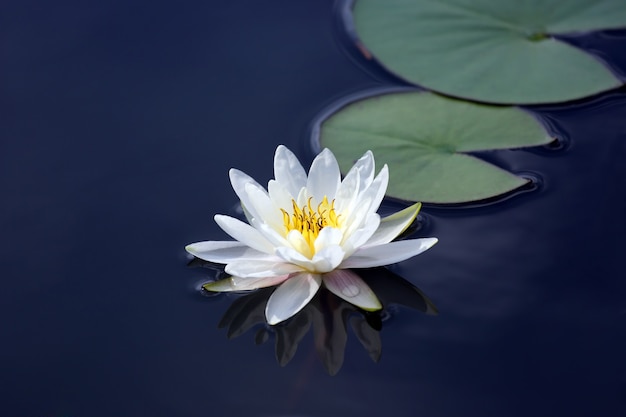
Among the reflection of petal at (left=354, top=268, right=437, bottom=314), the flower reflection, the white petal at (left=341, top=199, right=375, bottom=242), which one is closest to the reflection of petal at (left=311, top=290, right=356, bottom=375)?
the flower reflection

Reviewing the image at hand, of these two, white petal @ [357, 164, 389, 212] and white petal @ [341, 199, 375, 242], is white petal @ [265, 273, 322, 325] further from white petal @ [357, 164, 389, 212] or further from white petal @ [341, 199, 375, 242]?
white petal @ [357, 164, 389, 212]

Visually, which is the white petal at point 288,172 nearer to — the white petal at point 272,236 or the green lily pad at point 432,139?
the white petal at point 272,236

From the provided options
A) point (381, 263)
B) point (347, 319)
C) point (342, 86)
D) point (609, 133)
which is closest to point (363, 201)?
point (381, 263)

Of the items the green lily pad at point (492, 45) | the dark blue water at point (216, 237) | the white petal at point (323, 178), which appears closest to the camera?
the dark blue water at point (216, 237)

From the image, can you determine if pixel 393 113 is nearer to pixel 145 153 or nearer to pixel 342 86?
pixel 342 86

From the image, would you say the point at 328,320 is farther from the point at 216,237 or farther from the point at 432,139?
the point at 432,139

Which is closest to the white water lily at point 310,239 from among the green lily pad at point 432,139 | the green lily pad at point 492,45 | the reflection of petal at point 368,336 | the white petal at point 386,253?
the white petal at point 386,253

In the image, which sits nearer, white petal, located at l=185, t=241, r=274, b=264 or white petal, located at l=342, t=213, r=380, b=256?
white petal, located at l=342, t=213, r=380, b=256
